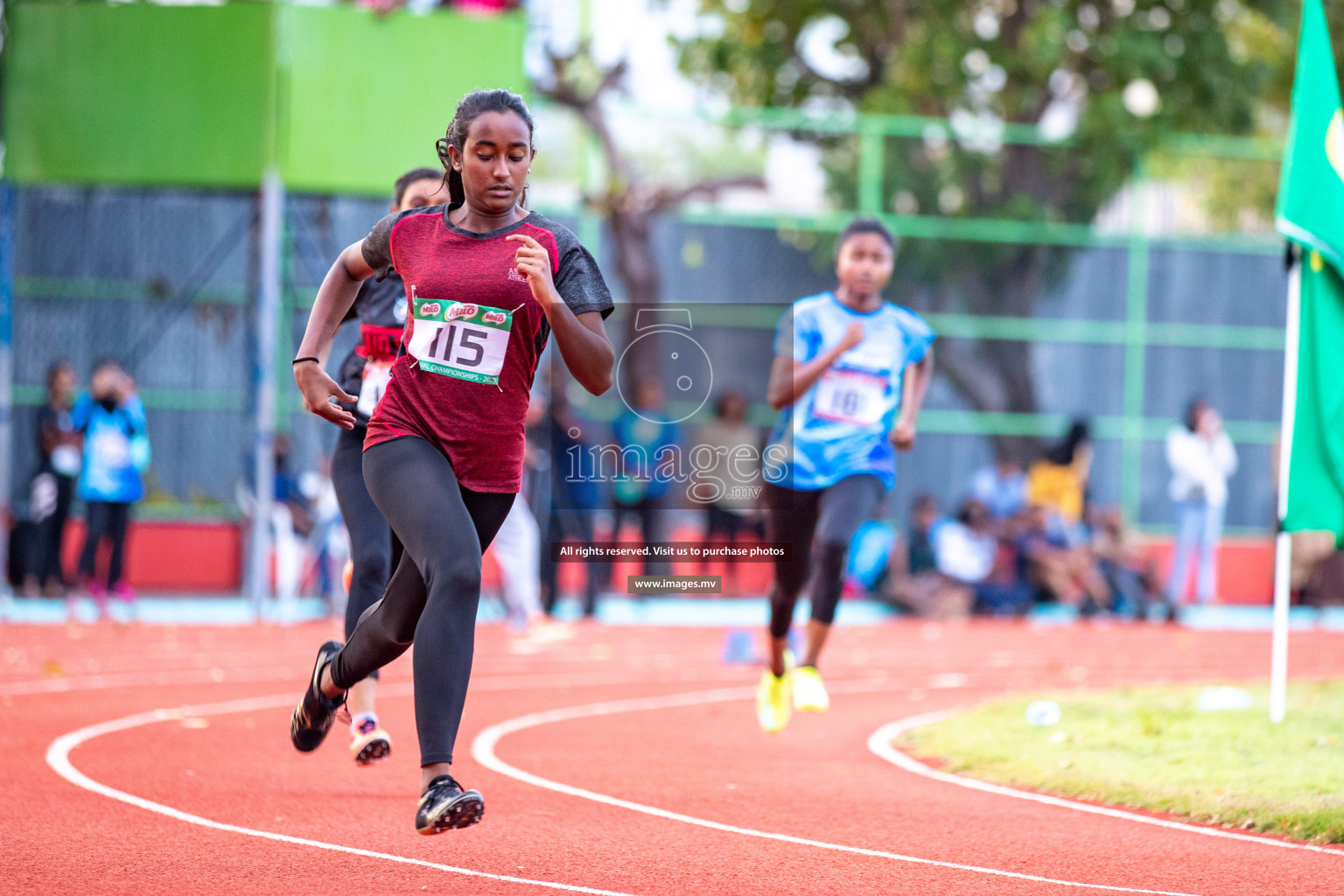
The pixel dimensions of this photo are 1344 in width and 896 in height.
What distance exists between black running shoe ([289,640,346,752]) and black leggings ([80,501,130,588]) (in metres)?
8.72

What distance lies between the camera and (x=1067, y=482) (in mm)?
17453

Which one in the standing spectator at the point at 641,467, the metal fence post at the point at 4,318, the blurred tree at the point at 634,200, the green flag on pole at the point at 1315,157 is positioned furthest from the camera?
the blurred tree at the point at 634,200

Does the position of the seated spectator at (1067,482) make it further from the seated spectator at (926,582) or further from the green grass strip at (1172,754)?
the green grass strip at (1172,754)

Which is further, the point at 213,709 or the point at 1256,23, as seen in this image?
the point at 1256,23

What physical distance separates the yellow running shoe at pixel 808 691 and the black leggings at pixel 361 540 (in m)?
2.11

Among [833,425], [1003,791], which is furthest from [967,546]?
[1003,791]

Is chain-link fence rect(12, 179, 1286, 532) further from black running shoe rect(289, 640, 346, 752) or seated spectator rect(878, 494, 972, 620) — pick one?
black running shoe rect(289, 640, 346, 752)

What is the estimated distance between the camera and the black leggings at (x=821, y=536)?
290 inches

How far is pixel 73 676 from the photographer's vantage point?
10.2 m

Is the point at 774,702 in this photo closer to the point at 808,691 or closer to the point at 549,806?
the point at 808,691

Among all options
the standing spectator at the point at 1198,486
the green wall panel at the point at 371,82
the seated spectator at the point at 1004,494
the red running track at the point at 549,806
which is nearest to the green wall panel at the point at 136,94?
the green wall panel at the point at 371,82

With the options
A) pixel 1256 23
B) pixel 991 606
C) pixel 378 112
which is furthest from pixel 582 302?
pixel 1256 23

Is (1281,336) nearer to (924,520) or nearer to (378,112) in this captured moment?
(924,520)

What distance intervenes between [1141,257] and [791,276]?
4.21 meters
